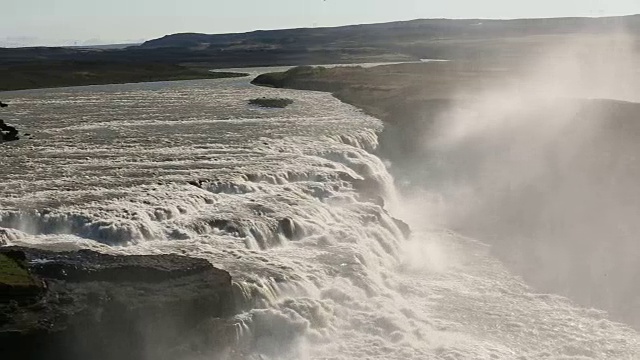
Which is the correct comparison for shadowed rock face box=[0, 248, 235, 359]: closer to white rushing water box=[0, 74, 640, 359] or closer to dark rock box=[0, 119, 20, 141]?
white rushing water box=[0, 74, 640, 359]

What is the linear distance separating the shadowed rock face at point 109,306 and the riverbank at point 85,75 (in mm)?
59396

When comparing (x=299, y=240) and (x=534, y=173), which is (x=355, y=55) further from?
(x=299, y=240)

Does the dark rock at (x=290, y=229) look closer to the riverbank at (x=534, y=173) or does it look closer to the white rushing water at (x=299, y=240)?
the white rushing water at (x=299, y=240)

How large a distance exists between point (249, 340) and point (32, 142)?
2084cm

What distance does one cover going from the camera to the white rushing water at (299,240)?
16.4 meters

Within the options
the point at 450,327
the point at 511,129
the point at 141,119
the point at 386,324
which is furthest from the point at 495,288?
the point at 141,119

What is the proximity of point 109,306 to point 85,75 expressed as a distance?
73.9 meters

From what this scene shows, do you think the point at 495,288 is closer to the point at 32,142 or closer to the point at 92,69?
the point at 32,142

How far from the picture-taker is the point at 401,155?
39.0 m

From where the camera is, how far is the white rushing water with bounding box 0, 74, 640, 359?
1644 centimetres

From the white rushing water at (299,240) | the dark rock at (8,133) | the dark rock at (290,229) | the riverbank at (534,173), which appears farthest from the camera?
the dark rock at (8,133)

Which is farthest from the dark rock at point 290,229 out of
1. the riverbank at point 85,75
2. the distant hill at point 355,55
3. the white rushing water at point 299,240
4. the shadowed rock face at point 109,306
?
the distant hill at point 355,55

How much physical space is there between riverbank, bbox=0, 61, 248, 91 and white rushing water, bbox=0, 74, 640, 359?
43262 mm

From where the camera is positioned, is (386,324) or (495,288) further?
(495,288)
